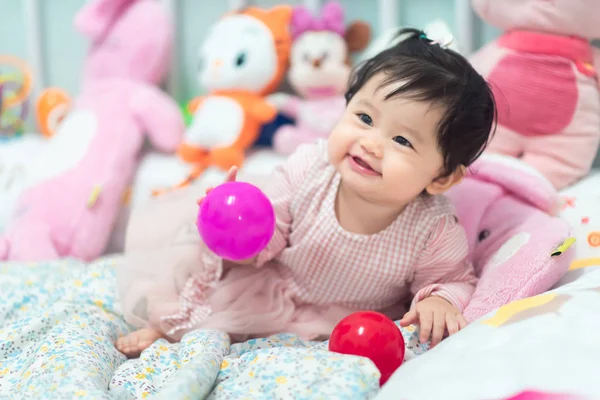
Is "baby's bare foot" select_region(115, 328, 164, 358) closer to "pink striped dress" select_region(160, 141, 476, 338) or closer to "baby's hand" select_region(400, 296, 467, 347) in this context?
"pink striped dress" select_region(160, 141, 476, 338)

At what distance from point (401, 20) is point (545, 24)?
39 centimetres

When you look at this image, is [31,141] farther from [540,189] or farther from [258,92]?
[540,189]

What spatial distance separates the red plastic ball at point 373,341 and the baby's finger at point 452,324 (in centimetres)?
9

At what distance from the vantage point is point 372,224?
0.97 meters

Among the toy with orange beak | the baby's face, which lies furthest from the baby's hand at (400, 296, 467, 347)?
the toy with orange beak

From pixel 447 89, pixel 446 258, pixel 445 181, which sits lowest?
pixel 446 258

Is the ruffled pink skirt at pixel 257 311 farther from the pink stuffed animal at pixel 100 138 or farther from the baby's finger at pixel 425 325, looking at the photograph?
the pink stuffed animal at pixel 100 138

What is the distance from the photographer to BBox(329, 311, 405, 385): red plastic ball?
2.42ft

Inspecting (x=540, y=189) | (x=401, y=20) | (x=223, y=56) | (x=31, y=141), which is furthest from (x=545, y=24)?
(x=31, y=141)

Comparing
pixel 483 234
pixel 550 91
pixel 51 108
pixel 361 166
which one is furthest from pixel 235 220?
pixel 51 108

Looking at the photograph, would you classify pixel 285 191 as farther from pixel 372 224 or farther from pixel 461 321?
pixel 461 321

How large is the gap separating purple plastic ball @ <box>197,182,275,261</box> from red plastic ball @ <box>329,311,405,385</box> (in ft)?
0.50

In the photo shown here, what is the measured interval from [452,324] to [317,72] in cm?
67

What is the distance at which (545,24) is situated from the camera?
3.62ft
